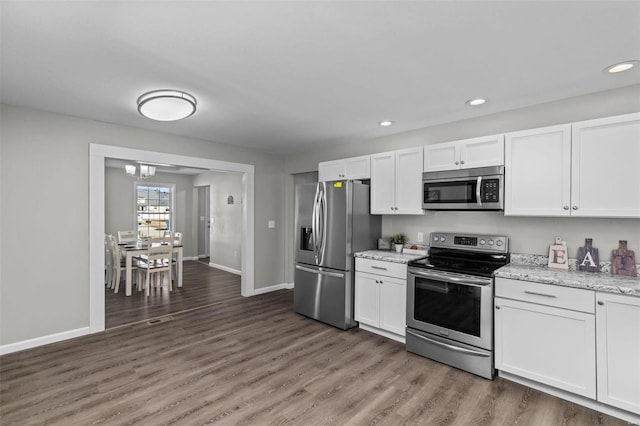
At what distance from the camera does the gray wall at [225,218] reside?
23.5 ft

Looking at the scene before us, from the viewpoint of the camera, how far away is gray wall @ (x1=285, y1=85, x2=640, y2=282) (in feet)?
8.39

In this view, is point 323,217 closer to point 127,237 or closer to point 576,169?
point 576,169

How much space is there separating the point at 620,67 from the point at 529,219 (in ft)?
4.44

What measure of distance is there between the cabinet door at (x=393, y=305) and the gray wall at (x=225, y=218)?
171 inches

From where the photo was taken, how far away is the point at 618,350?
82.1 inches

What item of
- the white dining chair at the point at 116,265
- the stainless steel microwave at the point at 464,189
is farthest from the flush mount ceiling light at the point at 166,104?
the white dining chair at the point at 116,265

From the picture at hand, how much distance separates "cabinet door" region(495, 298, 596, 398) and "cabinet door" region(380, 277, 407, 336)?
2.94 ft

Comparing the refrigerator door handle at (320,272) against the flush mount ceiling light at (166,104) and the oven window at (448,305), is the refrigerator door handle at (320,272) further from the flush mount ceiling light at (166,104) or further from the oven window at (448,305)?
the flush mount ceiling light at (166,104)

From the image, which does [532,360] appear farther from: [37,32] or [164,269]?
[164,269]

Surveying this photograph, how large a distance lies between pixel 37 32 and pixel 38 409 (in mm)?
2487

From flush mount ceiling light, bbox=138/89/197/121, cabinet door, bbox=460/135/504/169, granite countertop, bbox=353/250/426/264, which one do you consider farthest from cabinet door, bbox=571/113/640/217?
flush mount ceiling light, bbox=138/89/197/121

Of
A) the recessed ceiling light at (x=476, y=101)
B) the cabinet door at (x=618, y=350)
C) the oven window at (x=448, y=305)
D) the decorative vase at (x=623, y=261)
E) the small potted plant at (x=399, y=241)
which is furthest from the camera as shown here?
the small potted plant at (x=399, y=241)

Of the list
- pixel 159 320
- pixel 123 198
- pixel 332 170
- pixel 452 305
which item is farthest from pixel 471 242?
pixel 123 198

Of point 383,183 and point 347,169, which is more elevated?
point 347,169
